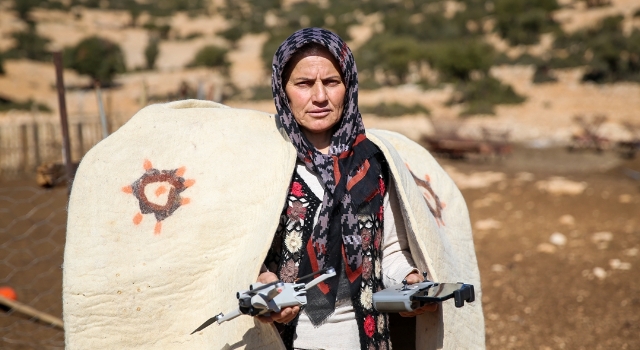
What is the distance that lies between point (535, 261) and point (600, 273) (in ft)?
2.23

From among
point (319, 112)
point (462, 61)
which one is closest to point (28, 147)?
point (319, 112)

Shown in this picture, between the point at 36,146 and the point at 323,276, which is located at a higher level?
the point at 323,276

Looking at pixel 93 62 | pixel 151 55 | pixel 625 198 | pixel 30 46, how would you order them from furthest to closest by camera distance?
pixel 151 55, pixel 30 46, pixel 93 62, pixel 625 198

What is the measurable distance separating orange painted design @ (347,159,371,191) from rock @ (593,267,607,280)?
162 inches

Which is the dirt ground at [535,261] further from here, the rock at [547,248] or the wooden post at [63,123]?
the wooden post at [63,123]

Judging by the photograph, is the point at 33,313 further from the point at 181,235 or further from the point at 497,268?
the point at 497,268

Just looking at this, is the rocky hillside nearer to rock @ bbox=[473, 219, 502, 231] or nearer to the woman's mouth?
the woman's mouth

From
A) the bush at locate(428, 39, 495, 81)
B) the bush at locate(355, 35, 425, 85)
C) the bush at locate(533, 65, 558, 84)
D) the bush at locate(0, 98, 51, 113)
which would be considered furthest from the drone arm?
the bush at locate(355, 35, 425, 85)

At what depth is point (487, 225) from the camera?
761 centimetres

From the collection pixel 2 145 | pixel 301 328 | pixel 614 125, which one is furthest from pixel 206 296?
pixel 614 125

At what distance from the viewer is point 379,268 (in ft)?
6.93

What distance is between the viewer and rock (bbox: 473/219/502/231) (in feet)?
24.8

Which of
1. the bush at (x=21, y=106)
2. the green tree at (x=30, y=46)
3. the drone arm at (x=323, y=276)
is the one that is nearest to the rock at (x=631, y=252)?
the drone arm at (x=323, y=276)

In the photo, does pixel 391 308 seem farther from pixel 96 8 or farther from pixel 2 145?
pixel 96 8
